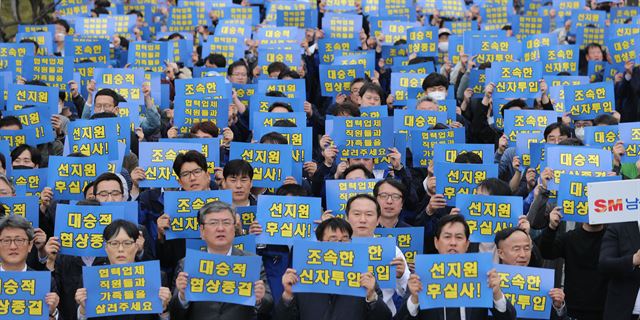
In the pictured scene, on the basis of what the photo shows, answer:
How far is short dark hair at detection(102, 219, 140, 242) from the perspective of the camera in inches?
392


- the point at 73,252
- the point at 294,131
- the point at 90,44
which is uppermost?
the point at 90,44

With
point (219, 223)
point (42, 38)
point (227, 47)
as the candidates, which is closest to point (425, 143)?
point (219, 223)

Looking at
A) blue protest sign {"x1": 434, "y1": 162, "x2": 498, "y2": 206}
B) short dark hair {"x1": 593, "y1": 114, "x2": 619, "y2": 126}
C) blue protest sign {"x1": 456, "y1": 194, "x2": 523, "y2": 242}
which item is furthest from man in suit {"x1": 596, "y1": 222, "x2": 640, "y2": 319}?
short dark hair {"x1": 593, "y1": 114, "x2": 619, "y2": 126}

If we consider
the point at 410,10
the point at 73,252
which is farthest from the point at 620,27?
the point at 73,252

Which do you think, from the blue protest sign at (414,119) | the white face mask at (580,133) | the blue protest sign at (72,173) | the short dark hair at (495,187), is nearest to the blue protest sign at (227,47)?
the blue protest sign at (414,119)

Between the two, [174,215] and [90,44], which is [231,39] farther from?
[174,215]

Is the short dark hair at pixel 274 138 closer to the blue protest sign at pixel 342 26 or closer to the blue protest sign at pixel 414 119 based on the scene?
the blue protest sign at pixel 414 119

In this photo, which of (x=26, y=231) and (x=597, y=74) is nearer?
(x=26, y=231)

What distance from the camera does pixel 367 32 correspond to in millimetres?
20984

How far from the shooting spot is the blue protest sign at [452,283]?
9.36 meters

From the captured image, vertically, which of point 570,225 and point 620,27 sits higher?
point 620,27

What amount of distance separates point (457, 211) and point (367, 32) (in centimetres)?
1012

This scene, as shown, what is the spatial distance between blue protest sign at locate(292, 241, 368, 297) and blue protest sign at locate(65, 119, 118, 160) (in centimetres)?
397

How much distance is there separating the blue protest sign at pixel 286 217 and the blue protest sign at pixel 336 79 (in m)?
5.64
